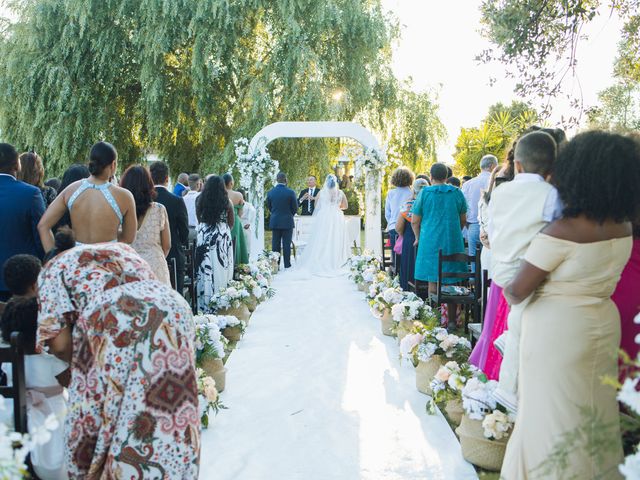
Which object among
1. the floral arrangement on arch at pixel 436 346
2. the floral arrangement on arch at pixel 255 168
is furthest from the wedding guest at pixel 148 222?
the floral arrangement on arch at pixel 255 168

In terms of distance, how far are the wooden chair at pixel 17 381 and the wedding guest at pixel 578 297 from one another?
7.36 ft

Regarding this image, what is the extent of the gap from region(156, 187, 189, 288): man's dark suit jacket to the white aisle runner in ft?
3.79

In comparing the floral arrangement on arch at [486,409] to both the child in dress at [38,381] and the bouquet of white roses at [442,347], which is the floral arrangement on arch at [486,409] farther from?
the child in dress at [38,381]

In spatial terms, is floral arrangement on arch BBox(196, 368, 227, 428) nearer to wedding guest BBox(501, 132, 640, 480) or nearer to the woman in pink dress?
wedding guest BBox(501, 132, 640, 480)

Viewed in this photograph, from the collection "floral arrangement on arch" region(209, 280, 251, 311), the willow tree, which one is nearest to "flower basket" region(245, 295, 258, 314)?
"floral arrangement on arch" region(209, 280, 251, 311)

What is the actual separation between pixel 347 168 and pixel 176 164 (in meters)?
8.49

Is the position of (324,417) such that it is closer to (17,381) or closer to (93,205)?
(93,205)

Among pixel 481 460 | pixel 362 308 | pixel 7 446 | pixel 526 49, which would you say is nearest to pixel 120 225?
pixel 481 460

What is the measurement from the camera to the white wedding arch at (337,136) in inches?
551

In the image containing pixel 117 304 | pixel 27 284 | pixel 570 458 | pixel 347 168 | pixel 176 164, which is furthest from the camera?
pixel 347 168

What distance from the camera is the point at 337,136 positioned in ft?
46.1

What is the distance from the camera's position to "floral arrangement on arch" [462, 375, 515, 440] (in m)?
3.87

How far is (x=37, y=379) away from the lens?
3.33 metres

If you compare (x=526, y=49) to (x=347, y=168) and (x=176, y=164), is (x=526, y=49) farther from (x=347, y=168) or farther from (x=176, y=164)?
(x=347, y=168)
